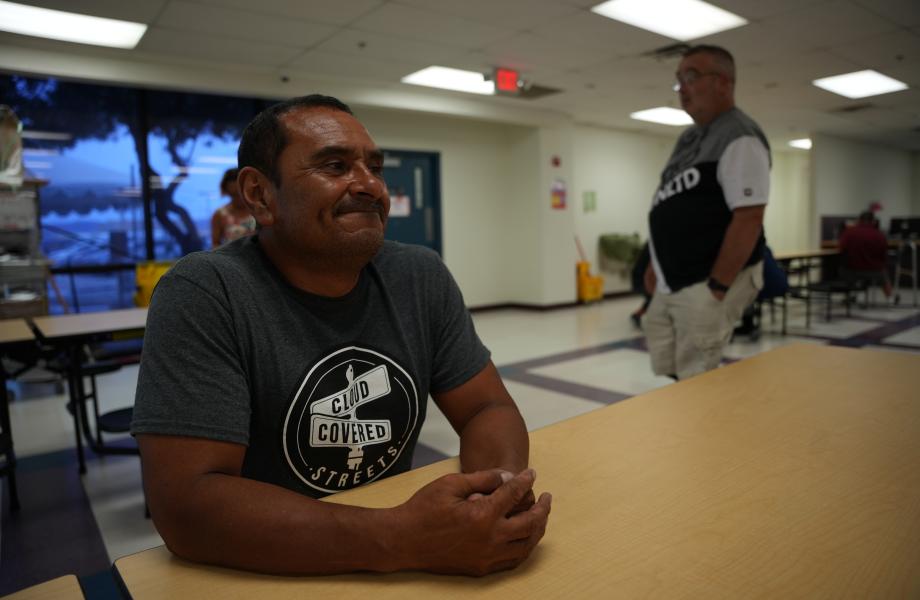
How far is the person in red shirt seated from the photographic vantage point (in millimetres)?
6863

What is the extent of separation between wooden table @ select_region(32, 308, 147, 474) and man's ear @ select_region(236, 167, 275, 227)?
1.94 meters

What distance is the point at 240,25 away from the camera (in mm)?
4301

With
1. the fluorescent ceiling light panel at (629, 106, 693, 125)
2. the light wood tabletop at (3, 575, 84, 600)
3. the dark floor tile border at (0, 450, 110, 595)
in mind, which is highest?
the fluorescent ceiling light panel at (629, 106, 693, 125)

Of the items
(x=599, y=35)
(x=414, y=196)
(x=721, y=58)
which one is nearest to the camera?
(x=721, y=58)

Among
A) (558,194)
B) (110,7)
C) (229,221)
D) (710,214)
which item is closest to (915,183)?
(558,194)

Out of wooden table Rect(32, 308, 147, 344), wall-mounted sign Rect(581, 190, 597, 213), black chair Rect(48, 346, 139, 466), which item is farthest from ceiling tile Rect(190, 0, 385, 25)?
wall-mounted sign Rect(581, 190, 597, 213)

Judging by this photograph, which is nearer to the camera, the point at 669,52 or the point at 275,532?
the point at 275,532

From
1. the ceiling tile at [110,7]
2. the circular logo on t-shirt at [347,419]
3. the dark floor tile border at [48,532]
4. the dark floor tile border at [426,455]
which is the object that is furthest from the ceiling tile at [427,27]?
the circular logo on t-shirt at [347,419]

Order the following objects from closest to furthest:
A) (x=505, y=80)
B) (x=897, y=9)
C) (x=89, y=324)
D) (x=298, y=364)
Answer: (x=298, y=364)
(x=89, y=324)
(x=897, y=9)
(x=505, y=80)

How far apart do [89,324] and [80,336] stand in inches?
11.2

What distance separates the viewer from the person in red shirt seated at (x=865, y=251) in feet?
22.5

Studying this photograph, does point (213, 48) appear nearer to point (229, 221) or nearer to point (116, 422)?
point (229, 221)

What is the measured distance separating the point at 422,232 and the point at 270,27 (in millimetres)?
3513

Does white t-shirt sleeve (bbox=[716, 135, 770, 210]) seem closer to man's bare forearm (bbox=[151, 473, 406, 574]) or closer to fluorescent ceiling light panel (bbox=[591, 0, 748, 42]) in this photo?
man's bare forearm (bbox=[151, 473, 406, 574])
